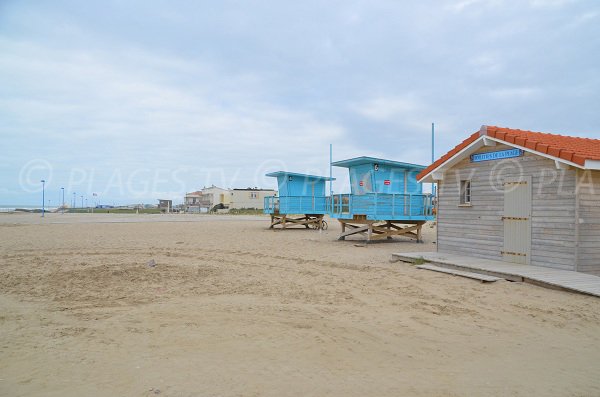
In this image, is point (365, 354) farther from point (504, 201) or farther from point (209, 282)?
point (504, 201)

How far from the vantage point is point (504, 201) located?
11.2 m

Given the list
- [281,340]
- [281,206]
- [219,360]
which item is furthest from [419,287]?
[281,206]

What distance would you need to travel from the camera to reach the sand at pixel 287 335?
14.2 feet

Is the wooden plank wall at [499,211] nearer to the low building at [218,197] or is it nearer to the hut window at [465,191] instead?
the hut window at [465,191]

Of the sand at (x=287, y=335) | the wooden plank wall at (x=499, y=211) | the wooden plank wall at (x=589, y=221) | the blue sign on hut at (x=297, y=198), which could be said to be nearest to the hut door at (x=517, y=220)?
the wooden plank wall at (x=499, y=211)

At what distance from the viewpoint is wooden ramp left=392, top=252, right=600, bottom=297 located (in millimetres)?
8281

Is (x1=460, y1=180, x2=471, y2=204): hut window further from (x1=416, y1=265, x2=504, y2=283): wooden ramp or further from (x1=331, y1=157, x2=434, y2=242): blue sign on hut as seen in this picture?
(x1=331, y1=157, x2=434, y2=242): blue sign on hut

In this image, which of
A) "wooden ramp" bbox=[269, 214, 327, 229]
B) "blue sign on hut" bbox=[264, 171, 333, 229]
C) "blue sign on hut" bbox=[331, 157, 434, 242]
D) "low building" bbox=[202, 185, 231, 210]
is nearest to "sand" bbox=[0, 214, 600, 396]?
"blue sign on hut" bbox=[331, 157, 434, 242]

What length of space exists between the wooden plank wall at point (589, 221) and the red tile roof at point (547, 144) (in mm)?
579

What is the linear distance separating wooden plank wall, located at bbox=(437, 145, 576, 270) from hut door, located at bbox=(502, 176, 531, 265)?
5.3 inches

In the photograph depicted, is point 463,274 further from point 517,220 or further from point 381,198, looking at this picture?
point 381,198

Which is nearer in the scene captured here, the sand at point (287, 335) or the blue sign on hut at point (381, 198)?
the sand at point (287, 335)

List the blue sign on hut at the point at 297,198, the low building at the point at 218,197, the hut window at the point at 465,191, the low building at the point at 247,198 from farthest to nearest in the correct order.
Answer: the low building at the point at 218,197 < the low building at the point at 247,198 < the blue sign on hut at the point at 297,198 < the hut window at the point at 465,191

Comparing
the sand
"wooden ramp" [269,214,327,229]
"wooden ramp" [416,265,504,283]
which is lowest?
the sand
